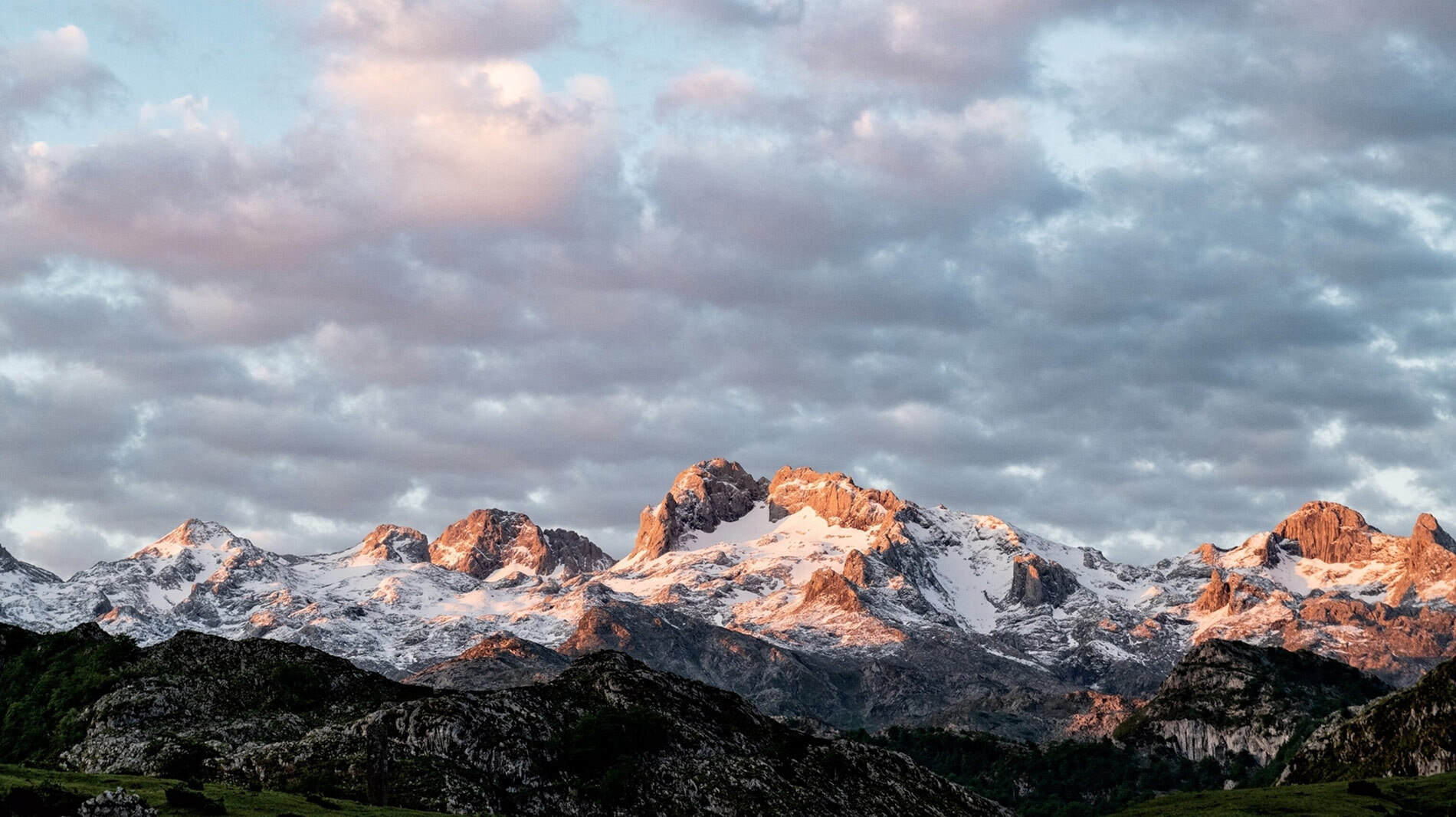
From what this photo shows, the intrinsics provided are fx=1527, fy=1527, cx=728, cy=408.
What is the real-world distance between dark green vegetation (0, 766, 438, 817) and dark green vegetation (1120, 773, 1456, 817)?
95.2 metres

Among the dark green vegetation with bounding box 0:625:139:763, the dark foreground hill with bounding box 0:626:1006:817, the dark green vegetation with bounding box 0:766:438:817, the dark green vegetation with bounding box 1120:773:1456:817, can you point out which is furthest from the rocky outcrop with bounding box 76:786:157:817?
the dark green vegetation with bounding box 1120:773:1456:817

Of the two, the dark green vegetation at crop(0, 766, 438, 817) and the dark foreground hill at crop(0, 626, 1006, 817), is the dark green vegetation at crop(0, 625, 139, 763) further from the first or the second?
the dark green vegetation at crop(0, 766, 438, 817)

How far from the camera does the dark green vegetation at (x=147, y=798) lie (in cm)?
7300

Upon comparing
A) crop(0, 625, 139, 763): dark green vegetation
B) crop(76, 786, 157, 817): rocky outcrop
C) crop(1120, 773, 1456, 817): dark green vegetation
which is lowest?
crop(76, 786, 157, 817): rocky outcrop

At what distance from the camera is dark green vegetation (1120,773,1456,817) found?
502 feet

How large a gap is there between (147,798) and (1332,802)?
122 meters

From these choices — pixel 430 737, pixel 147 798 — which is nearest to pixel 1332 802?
pixel 430 737

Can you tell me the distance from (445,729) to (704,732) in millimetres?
28381

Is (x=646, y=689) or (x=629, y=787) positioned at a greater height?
(x=646, y=689)

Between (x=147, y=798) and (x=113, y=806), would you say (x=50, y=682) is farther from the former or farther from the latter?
(x=113, y=806)

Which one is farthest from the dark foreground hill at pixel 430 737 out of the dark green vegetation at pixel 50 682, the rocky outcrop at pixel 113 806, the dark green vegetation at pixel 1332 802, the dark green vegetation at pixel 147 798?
the rocky outcrop at pixel 113 806

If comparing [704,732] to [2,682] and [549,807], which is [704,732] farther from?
[2,682]

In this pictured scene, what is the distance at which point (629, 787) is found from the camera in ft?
435

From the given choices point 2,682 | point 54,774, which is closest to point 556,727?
point 54,774
